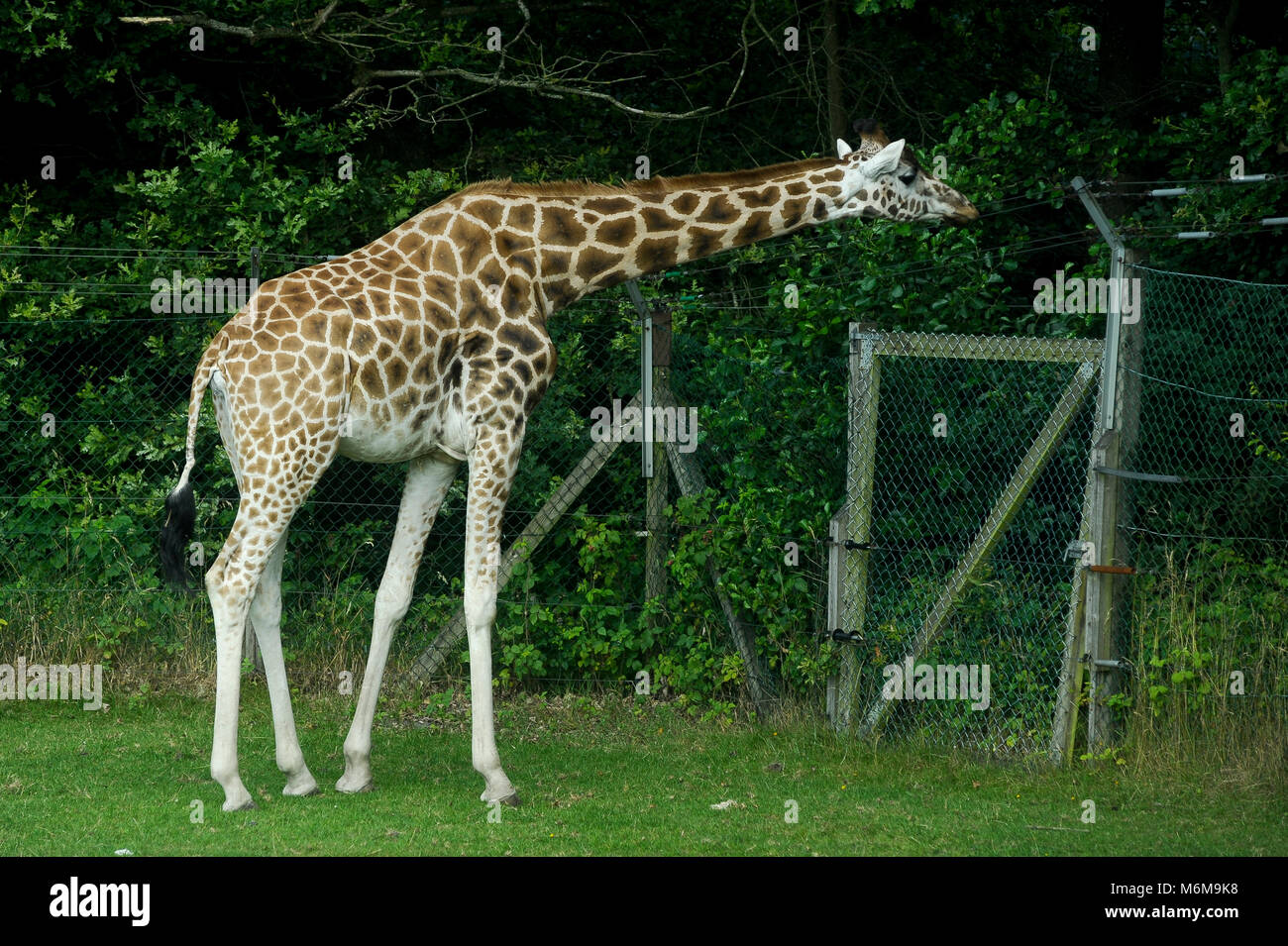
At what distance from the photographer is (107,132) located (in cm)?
1170

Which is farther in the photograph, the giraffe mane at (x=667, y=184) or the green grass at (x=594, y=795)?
the giraffe mane at (x=667, y=184)

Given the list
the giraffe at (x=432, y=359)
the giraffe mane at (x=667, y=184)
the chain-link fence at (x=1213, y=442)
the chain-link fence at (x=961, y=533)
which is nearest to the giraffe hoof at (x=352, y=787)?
the giraffe at (x=432, y=359)

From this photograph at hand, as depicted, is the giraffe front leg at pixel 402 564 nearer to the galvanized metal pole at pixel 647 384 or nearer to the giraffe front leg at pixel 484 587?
the giraffe front leg at pixel 484 587

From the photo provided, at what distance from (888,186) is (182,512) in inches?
150

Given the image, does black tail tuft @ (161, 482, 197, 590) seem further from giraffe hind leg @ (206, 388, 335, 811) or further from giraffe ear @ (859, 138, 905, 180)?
giraffe ear @ (859, 138, 905, 180)

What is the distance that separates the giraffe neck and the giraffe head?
78 millimetres

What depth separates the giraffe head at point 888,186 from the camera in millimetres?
7219

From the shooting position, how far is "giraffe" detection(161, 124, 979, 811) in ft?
21.2

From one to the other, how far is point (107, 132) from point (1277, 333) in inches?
351

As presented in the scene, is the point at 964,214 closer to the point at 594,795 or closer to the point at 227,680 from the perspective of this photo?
the point at 594,795

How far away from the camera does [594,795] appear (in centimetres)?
694

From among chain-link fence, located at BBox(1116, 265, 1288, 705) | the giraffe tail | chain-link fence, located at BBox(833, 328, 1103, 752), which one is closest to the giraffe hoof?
the giraffe tail

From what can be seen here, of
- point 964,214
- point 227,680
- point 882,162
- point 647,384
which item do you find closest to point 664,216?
point 882,162

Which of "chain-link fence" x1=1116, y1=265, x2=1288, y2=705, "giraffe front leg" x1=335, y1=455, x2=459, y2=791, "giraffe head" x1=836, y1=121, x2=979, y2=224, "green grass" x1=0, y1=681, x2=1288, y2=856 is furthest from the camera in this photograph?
"chain-link fence" x1=1116, y1=265, x2=1288, y2=705
